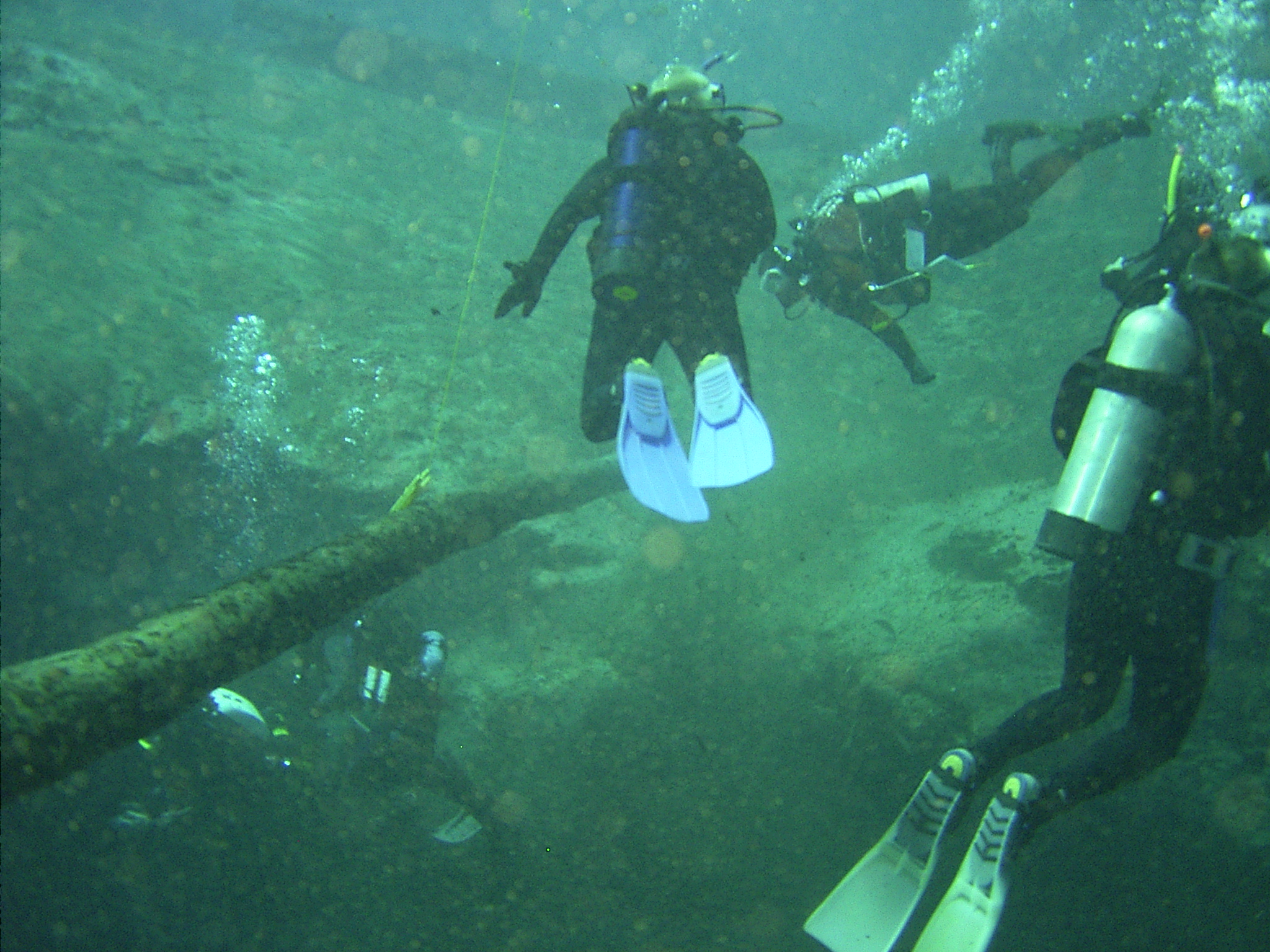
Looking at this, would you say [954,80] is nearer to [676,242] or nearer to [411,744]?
[676,242]

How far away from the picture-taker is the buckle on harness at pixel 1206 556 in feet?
7.20

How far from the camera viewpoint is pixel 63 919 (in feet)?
12.5

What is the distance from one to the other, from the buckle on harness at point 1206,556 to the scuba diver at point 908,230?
2337 mm

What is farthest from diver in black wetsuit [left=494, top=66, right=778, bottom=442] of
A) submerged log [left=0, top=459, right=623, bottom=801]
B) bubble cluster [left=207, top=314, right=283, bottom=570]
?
bubble cluster [left=207, top=314, right=283, bottom=570]

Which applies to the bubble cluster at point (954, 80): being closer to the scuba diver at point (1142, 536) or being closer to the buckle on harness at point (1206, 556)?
the scuba diver at point (1142, 536)

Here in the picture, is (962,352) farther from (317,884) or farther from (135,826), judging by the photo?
(135,826)

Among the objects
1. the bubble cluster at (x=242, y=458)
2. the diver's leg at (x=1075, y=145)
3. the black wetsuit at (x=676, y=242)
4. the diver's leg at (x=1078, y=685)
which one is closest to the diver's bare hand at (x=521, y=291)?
the black wetsuit at (x=676, y=242)

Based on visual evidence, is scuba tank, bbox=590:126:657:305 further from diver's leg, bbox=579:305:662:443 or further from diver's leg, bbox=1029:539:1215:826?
diver's leg, bbox=1029:539:1215:826

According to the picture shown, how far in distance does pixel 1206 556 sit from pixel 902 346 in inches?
106

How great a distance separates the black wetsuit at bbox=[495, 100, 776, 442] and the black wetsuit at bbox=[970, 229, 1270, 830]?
1657 millimetres

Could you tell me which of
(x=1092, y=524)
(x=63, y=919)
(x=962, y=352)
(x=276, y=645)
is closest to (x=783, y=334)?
(x=962, y=352)

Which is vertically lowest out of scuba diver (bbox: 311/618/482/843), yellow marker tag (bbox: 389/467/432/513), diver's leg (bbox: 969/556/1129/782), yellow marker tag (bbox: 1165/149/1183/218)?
scuba diver (bbox: 311/618/482/843)

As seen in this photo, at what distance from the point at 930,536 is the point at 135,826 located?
19.8 ft

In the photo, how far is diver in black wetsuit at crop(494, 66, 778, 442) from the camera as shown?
9.87ft
